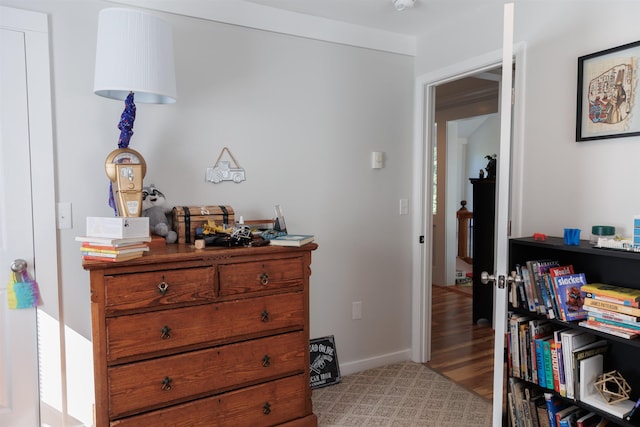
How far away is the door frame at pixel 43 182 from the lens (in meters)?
2.03

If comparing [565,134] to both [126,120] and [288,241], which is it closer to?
[288,241]

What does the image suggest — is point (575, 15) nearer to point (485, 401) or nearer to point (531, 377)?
point (531, 377)

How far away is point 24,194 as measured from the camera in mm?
2068

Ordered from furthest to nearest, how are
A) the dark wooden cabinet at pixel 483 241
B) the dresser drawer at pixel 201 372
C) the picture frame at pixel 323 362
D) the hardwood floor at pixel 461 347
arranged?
the dark wooden cabinet at pixel 483 241 < the hardwood floor at pixel 461 347 < the picture frame at pixel 323 362 < the dresser drawer at pixel 201 372

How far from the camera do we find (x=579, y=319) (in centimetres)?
192

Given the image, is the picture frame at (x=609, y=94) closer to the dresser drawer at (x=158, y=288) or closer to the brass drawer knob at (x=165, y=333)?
the dresser drawer at (x=158, y=288)

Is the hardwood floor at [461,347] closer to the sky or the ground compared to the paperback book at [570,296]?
closer to the ground

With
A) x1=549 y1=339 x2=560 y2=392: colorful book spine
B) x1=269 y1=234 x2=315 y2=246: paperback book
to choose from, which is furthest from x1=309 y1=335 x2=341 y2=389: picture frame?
x1=549 y1=339 x2=560 y2=392: colorful book spine

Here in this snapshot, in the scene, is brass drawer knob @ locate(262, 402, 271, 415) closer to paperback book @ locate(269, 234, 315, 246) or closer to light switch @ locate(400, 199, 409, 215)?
paperback book @ locate(269, 234, 315, 246)

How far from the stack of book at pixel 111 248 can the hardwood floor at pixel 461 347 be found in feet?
7.48

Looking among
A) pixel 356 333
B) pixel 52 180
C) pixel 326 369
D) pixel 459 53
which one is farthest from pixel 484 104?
pixel 52 180

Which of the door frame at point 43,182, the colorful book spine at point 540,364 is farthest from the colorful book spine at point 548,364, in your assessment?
the door frame at point 43,182

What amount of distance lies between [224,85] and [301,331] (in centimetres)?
144

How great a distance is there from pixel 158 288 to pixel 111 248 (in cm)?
25
